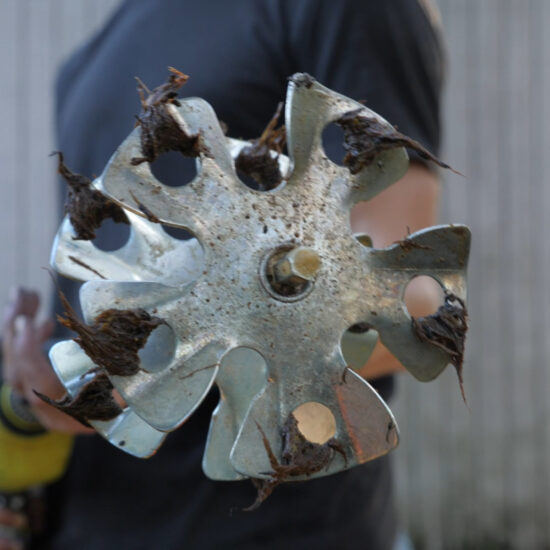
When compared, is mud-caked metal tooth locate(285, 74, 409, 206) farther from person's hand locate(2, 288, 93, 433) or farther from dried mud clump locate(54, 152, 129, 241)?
person's hand locate(2, 288, 93, 433)

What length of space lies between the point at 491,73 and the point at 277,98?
1.64 m

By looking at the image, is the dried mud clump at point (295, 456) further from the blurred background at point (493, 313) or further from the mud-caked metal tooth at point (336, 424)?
the blurred background at point (493, 313)

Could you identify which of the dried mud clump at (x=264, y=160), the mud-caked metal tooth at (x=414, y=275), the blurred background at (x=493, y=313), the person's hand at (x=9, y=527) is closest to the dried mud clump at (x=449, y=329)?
the mud-caked metal tooth at (x=414, y=275)

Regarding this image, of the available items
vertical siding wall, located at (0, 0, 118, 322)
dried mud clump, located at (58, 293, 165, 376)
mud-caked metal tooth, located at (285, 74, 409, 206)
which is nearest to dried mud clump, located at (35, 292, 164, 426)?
dried mud clump, located at (58, 293, 165, 376)

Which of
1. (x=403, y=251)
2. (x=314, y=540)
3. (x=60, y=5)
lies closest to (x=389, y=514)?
(x=314, y=540)

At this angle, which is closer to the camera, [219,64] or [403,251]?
[403,251]

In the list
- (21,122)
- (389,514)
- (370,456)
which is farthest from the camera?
(21,122)

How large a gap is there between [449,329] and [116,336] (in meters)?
0.22

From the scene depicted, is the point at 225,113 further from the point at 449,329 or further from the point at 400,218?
the point at 449,329

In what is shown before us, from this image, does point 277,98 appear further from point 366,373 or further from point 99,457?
point 99,457

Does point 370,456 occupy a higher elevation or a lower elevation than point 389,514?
higher

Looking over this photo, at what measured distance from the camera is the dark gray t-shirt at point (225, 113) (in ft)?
2.48

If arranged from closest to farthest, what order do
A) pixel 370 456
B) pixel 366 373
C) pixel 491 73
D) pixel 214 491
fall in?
pixel 370 456
pixel 366 373
pixel 214 491
pixel 491 73

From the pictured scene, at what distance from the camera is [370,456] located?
47cm
